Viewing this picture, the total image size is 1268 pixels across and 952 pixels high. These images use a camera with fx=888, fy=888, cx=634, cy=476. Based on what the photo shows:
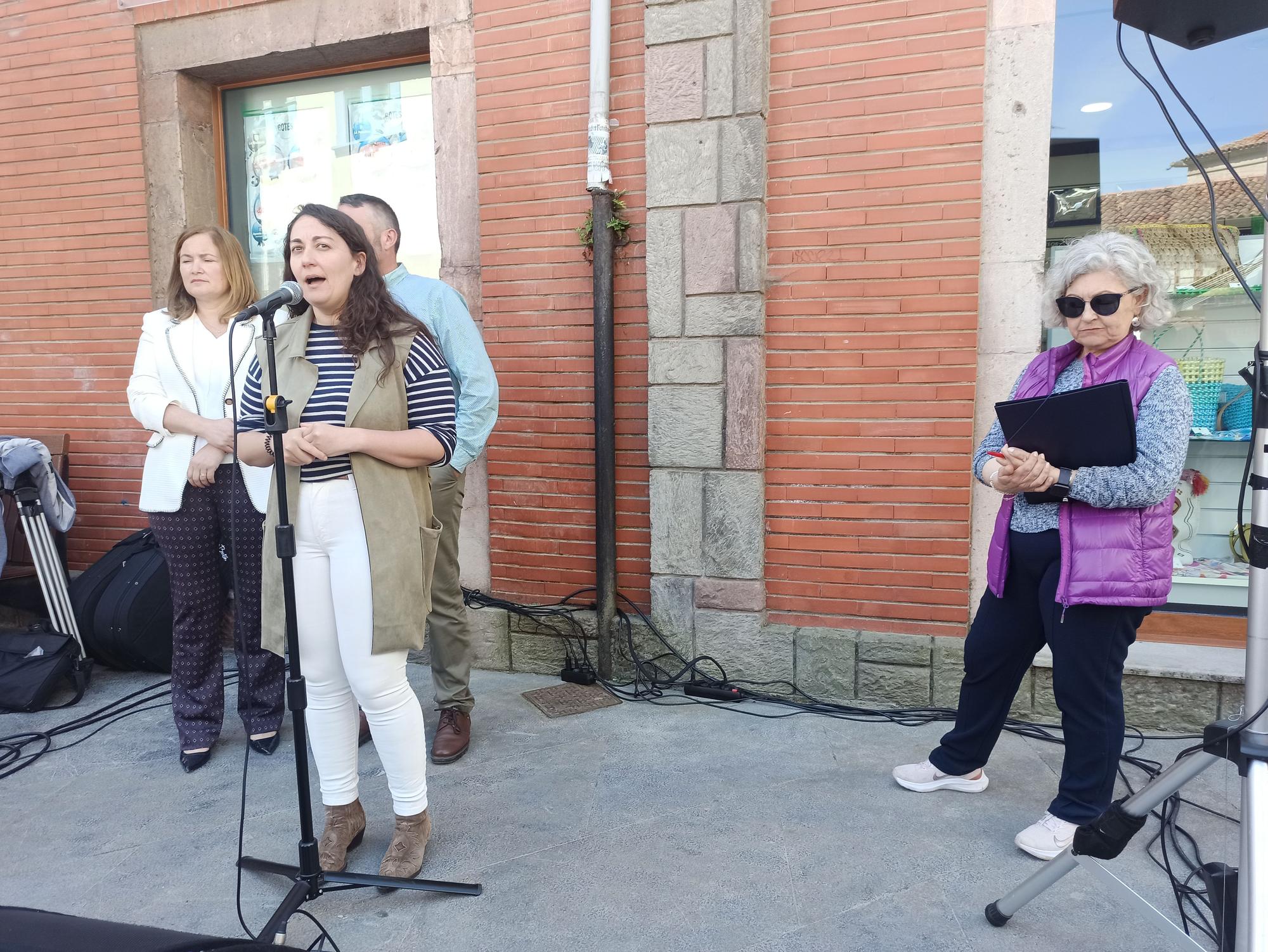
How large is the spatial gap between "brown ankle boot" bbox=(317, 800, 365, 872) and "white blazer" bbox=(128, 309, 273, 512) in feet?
4.31

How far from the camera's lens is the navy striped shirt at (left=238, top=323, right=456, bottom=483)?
8.30 ft

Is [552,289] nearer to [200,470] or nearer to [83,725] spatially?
[200,470]

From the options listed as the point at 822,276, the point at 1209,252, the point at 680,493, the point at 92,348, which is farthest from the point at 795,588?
the point at 92,348

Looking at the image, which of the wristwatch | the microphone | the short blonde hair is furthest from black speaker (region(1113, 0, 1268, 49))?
the short blonde hair

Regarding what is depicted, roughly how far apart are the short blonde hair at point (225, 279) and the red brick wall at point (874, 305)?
234cm

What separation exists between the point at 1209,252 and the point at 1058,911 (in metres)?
2.98

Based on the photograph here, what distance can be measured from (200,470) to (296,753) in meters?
1.52

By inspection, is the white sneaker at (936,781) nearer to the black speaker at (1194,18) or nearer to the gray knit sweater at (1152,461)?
the gray knit sweater at (1152,461)

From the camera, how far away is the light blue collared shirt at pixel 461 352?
3473 mm

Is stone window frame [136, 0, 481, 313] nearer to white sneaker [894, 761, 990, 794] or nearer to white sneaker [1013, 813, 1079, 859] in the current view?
white sneaker [894, 761, 990, 794]

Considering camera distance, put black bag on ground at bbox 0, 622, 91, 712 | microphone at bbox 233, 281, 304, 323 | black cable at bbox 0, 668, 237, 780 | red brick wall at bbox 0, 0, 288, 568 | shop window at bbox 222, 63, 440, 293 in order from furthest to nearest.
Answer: red brick wall at bbox 0, 0, 288, 568
shop window at bbox 222, 63, 440, 293
black bag on ground at bbox 0, 622, 91, 712
black cable at bbox 0, 668, 237, 780
microphone at bbox 233, 281, 304, 323

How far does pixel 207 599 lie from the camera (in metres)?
3.75

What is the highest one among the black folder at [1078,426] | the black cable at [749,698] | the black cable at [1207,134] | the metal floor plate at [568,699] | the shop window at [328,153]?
the shop window at [328,153]

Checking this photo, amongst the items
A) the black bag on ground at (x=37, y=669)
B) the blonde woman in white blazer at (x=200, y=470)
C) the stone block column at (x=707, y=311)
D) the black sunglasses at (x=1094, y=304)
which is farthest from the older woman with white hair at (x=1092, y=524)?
the black bag on ground at (x=37, y=669)
